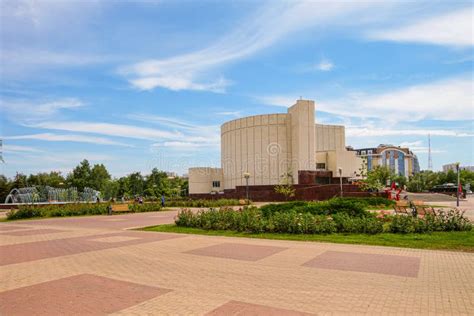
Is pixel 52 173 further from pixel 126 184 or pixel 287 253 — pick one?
pixel 287 253

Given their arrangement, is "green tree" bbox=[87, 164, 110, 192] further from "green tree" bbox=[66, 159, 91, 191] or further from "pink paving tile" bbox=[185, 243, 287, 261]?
"pink paving tile" bbox=[185, 243, 287, 261]

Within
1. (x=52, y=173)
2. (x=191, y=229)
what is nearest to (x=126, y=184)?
(x=52, y=173)

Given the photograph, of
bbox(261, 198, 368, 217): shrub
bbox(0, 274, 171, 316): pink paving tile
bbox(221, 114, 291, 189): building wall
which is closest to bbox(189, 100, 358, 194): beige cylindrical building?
bbox(221, 114, 291, 189): building wall

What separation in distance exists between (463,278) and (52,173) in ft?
283

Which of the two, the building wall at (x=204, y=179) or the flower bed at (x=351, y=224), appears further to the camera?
the building wall at (x=204, y=179)

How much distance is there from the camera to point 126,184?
7381cm

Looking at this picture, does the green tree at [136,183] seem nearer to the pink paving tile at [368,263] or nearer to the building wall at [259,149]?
the building wall at [259,149]

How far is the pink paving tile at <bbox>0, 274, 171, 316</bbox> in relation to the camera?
17.1ft

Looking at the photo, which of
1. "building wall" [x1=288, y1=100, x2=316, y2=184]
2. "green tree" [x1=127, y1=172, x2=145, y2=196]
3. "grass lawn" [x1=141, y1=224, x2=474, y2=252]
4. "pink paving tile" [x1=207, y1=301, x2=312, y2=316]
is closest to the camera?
"pink paving tile" [x1=207, y1=301, x2=312, y2=316]

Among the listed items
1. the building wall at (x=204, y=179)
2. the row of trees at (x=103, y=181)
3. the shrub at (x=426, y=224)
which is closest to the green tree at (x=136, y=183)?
Answer: the row of trees at (x=103, y=181)

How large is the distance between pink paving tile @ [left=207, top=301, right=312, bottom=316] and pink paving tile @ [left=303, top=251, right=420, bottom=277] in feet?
9.37

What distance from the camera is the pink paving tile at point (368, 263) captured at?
24.2ft

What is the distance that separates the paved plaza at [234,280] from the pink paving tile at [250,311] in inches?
0.5

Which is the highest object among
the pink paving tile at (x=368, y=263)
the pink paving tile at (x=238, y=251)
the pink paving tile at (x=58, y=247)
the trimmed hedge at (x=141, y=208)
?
the pink paving tile at (x=368, y=263)
